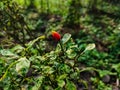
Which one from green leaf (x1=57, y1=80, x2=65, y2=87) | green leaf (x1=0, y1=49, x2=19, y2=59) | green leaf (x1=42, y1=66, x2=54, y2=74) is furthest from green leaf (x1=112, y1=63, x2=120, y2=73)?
green leaf (x1=0, y1=49, x2=19, y2=59)

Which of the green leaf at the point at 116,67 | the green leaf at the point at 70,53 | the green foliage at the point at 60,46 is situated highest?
the green leaf at the point at 70,53

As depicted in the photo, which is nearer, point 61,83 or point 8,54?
point 8,54

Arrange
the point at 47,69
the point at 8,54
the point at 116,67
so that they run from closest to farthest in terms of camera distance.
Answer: the point at 8,54 → the point at 47,69 → the point at 116,67

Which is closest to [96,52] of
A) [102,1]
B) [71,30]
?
[71,30]

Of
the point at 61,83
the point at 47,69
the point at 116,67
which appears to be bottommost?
the point at 116,67

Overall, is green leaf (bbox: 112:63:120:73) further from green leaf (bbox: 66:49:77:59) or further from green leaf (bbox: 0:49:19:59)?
green leaf (bbox: 0:49:19:59)

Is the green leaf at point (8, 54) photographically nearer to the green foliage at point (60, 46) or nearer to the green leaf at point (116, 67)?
the green foliage at point (60, 46)

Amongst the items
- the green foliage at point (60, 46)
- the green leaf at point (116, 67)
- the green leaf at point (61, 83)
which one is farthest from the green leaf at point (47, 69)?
the green leaf at point (116, 67)

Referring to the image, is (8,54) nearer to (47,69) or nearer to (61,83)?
(47,69)

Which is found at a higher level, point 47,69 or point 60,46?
point 60,46

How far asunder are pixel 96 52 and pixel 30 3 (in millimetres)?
2067

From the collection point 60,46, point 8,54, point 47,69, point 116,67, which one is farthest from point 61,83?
point 116,67

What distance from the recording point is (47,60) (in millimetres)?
2143

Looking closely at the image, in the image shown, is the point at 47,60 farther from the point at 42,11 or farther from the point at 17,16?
the point at 42,11
